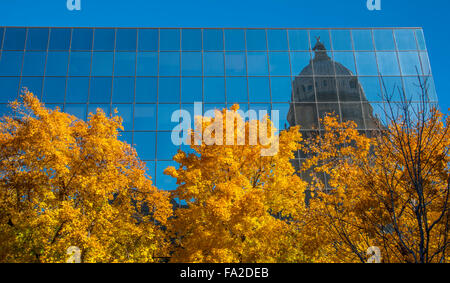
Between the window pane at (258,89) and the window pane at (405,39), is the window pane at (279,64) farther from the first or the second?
the window pane at (405,39)

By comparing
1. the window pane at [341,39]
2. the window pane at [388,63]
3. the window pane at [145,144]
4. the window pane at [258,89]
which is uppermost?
the window pane at [341,39]

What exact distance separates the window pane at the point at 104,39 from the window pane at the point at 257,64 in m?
11.2

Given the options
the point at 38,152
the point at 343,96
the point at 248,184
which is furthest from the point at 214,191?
the point at 343,96

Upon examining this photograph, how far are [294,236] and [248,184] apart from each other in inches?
108

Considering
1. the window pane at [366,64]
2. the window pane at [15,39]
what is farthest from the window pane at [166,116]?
the window pane at [366,64]

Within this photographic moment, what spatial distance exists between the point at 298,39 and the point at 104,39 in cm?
1598

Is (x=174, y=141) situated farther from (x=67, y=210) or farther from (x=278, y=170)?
(x=67, y=210)

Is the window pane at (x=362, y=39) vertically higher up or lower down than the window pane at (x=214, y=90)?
higher up

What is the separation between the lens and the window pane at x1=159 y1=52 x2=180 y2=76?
89.5 ft

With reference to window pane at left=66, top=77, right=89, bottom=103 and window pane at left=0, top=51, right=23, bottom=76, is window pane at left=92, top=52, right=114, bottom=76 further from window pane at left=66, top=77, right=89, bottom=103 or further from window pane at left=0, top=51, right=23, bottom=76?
window pane at left=0, top=51, right=23, bottom=76

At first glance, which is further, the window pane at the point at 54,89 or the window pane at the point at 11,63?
the window pane at the point at 11,63

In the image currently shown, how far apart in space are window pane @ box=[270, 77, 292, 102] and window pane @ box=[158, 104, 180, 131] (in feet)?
24.7

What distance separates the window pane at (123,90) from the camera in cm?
2617

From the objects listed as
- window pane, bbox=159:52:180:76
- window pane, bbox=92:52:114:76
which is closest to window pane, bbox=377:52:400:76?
window pane, bbox=159:52:180:76
